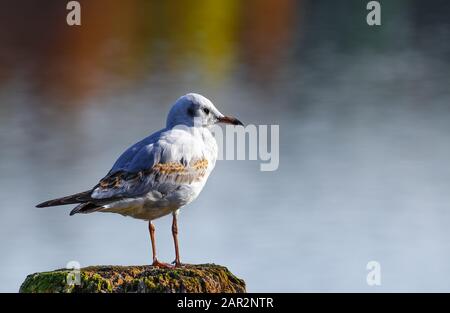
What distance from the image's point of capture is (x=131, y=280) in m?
5.95

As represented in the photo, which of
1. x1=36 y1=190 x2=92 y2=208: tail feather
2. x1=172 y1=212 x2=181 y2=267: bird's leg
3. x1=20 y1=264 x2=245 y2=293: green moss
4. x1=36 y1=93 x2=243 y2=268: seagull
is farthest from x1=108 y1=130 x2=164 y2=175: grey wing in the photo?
x1=20 y1=264 x2=245 y2=293: green moss

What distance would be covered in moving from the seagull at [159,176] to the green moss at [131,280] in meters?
0.24

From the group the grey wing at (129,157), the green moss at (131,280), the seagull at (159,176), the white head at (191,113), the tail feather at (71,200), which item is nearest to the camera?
the green moss at (131,280)

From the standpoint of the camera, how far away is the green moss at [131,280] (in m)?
5.91

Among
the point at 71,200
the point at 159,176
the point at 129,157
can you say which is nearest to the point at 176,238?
the point at 159,176

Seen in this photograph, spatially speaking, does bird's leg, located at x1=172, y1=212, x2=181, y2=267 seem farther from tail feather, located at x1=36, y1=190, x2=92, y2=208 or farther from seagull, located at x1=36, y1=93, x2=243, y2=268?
tail feather, located at x1=36, y1=190, x2=92, y2=208

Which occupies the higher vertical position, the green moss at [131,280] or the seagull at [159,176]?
the seagull at [159,176]

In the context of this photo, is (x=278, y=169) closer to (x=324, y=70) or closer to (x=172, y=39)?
(x=324, y=70)

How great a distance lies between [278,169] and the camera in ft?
43.1

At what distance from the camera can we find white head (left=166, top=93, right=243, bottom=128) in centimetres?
689

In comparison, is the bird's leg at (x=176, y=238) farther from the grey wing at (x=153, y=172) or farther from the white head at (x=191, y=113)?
the white head at (x=191, y=113)

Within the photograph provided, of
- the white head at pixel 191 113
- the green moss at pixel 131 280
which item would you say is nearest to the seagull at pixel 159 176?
the white head at pixel 191 113

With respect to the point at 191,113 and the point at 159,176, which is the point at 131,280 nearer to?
the point at 159,176

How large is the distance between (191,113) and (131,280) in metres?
1.32
